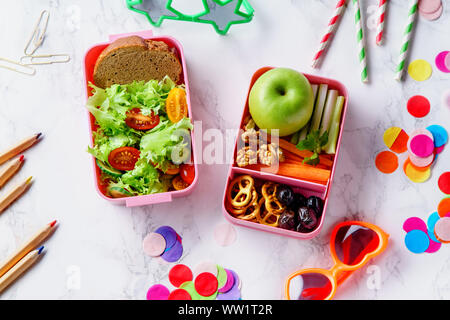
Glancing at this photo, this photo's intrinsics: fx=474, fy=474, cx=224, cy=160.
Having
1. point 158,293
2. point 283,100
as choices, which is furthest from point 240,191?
point 158,293

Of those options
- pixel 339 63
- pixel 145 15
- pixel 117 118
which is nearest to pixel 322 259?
pixel 339 63

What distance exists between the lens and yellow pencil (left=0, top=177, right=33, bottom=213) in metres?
1.65

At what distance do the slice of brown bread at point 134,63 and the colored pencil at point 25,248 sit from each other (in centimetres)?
54

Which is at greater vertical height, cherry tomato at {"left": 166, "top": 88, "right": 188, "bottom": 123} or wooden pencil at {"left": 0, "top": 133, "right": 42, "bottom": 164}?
cherry tomato at {"left": 166, "top": 88, "right": 188, "bottom": 123}

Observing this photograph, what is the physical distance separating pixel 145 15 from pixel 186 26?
154mm

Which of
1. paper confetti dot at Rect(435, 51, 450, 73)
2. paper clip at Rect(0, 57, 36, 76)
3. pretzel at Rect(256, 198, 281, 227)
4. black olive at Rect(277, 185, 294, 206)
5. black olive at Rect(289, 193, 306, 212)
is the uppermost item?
paper confetti dot at Rect(435, 51, 450, 73)

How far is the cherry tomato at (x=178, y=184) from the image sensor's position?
5.25 feet

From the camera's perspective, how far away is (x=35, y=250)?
164 cm

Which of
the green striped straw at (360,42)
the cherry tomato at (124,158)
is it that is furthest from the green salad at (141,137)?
the green striped straw at (360,42)

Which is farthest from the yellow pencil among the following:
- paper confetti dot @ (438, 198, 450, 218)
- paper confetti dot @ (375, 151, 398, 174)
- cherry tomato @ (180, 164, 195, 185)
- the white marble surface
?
paper confetti dot @ (438, 198, 450, 218)

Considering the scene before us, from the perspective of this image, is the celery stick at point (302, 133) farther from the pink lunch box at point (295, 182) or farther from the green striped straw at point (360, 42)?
the green striped straw at point (360, 42)

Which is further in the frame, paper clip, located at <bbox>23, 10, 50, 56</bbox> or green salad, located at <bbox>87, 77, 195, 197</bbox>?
paper clip, located at <bbox>23, 10, 50, 56</bbox>

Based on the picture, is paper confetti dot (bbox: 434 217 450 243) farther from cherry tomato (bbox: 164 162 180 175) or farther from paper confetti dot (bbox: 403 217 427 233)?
cherry tomato (bbox: 164 162 180 175)

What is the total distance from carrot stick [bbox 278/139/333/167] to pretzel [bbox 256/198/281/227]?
0.63ft
